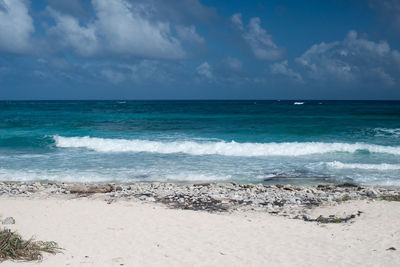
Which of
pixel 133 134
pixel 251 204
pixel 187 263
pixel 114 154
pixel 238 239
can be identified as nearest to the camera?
pixel 187 263

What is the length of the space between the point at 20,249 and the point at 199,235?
127 inches

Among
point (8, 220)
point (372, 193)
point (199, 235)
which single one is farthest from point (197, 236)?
point (372, 193)

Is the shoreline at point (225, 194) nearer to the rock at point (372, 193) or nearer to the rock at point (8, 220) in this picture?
the rock at point (372, 193)

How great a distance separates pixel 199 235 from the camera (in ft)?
21.4

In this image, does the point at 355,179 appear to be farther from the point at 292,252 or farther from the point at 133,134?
the point at 133,134

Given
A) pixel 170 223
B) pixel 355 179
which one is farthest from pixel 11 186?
pixel 355 179

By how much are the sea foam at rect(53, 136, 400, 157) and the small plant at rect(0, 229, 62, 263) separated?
41.8 feet

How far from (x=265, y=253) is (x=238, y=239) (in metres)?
0.75

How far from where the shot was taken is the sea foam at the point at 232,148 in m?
17.9

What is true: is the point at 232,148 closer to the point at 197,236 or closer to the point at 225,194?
the point at 225,194

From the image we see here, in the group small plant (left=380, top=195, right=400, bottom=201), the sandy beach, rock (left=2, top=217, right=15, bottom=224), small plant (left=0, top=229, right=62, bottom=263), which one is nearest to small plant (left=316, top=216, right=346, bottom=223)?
the sandy beach

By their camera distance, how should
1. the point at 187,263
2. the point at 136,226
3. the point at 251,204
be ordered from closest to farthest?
the point at 187,263, the point at 136,226, the point at 251,204

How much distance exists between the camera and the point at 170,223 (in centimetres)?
719

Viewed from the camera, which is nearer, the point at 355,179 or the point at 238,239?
the point at 238,239
